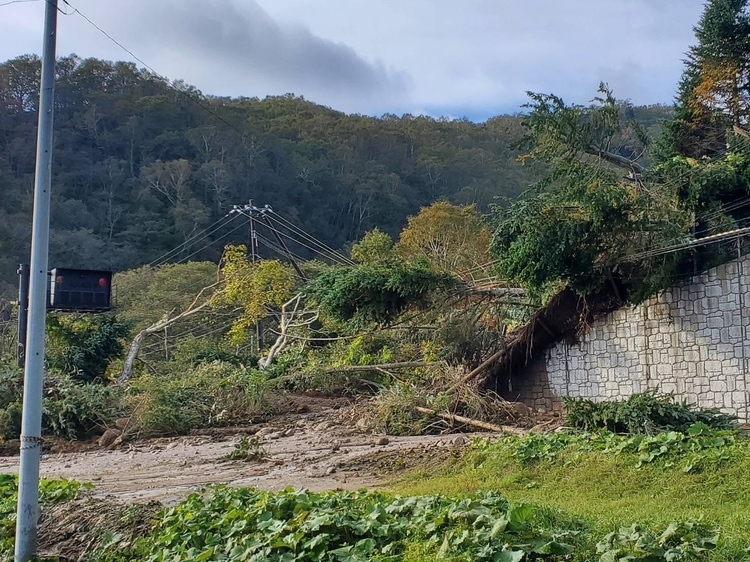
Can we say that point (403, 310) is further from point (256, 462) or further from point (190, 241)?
point (190, 241)

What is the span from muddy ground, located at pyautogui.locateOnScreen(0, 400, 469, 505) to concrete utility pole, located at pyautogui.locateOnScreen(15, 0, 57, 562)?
192 centimetres

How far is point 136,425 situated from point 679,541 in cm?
1297

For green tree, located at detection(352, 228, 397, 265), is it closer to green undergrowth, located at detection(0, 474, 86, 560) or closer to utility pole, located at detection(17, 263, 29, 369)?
green undergrowth, located at detection(0, 474, 86, 560)

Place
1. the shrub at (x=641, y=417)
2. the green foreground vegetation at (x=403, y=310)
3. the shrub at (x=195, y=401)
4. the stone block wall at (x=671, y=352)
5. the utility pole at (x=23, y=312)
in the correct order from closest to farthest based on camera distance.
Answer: the green foreground vegetation at (x=403, y=310)
the utility pole at (x=23, y=312)
the shrub at (x=641, y=417)
the stone block wall at (x=671, y=352)
the shrub at (x=195, y=401)

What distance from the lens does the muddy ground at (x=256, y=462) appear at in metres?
9.83

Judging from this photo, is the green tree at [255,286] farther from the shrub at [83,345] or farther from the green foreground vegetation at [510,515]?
the green foreground vegetation at [510,515]

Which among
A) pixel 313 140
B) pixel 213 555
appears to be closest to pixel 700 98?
pixel 213 555

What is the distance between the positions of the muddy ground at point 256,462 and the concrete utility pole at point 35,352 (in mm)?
1920

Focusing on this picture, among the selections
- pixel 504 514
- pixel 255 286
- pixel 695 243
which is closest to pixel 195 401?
pixel 255 286

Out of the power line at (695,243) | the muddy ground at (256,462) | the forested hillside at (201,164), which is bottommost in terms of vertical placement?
the muddy ground at (256,462)

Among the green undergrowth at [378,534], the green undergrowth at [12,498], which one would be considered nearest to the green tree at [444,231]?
the green undergrowth at [12,498]

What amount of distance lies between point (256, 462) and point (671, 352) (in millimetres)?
9209

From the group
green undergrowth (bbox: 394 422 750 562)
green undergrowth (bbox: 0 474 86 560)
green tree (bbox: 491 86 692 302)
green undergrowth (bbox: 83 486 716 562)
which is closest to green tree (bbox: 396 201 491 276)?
green tree (bbox: 491 86 692 302)

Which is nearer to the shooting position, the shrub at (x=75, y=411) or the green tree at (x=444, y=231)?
the shrub at (x=75, y=411)
